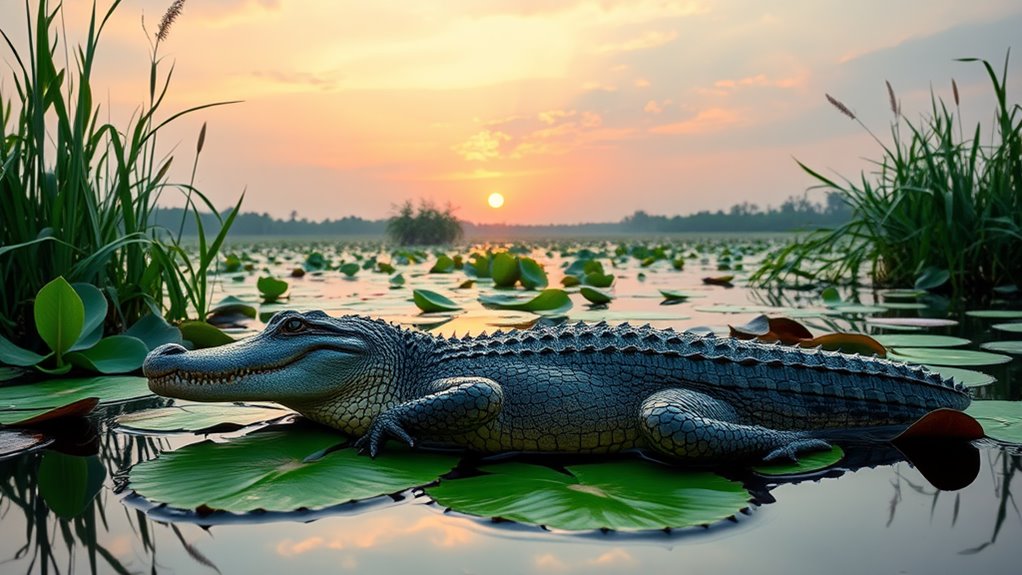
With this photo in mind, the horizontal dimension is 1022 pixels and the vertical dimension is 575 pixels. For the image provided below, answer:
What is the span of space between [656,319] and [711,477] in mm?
3445

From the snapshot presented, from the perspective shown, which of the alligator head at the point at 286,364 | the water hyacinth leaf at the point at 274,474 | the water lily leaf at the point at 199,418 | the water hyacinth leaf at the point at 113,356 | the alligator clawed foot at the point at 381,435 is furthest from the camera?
the water hyacinth leaf at the point at 113,356

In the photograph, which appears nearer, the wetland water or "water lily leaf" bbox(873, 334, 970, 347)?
the wetland water

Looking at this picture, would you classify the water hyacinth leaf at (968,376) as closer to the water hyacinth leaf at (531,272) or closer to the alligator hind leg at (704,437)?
the alligator hind leg at (704,437)

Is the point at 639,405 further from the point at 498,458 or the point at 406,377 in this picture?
the point at 406,377

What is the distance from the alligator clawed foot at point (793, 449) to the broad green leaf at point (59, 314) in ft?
8.91

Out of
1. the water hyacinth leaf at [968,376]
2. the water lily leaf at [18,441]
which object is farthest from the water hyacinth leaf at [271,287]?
the water hyacinth leaf at [968,376]

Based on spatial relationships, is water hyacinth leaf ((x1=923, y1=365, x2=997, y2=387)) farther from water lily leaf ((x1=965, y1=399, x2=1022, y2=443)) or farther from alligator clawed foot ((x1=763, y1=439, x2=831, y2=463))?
alligator clawed foot ((x1=763, y1=439, x2=831, y2=463))

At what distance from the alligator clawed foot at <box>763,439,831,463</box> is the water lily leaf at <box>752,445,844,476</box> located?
0.5 inches

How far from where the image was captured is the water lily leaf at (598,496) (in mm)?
1683

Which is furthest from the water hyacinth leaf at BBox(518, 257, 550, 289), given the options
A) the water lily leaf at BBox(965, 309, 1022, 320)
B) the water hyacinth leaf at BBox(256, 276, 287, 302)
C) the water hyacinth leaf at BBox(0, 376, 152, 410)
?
the water hyacinth leaf at BBox(0, 376, 152, 410)

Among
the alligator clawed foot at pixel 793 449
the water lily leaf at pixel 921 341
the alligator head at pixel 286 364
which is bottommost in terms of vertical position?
the alligator clawed foot at pixel 793 449

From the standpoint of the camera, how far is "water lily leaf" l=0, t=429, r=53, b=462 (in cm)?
229

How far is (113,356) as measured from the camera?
136 inches

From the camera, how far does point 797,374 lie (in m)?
2.43
